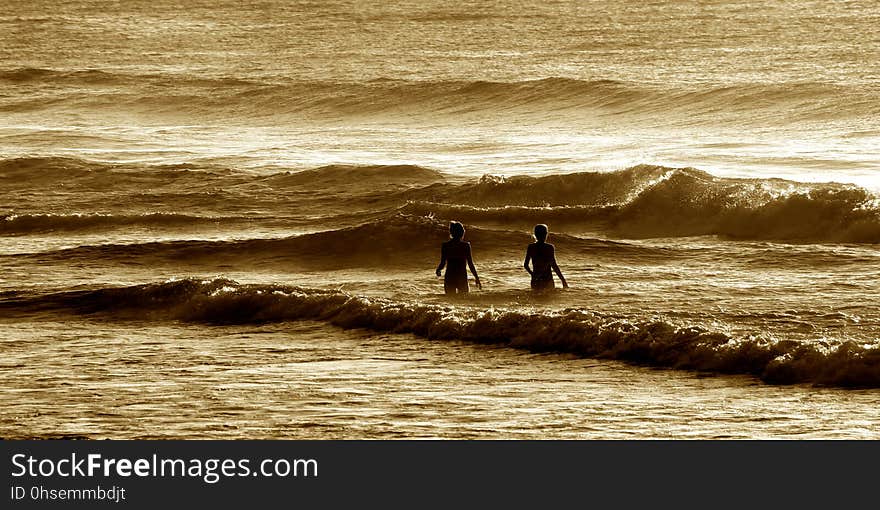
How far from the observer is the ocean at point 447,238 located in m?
8.38

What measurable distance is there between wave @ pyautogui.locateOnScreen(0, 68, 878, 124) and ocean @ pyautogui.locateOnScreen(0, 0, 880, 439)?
0.16 meters

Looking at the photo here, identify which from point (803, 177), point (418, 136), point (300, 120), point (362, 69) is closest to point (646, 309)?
point (803, 177)

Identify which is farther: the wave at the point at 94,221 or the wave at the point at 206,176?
the wave at the point at 206,176

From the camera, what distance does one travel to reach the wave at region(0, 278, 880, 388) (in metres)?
9.12

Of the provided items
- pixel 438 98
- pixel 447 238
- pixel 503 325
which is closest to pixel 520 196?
pixel 447 238

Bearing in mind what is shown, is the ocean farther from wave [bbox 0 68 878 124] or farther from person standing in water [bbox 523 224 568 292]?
person standing in water [bbox 523 224 568 292]

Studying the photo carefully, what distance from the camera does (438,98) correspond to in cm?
3688

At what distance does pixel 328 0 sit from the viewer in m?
56.6

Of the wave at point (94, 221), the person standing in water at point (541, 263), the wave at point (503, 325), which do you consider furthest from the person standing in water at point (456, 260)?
the wave at point (94, 221)

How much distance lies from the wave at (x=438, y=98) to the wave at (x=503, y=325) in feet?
66.2

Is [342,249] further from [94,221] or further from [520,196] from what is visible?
[520,196]

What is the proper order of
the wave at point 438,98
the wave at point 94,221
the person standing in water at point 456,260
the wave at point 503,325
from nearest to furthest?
the wave at point 503,325
the person standing in water at point 456,260
the wave at point 94,221
the wave at point 438,98

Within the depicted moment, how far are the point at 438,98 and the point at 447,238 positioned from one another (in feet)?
68.1

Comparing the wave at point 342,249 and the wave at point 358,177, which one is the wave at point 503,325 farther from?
the wave at point 358,177
